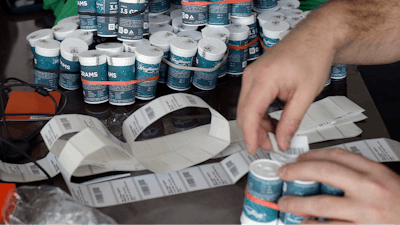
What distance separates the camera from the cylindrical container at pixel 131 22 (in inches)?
50.9

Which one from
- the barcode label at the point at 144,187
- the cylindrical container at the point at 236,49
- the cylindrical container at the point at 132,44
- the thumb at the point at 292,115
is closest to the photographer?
the thumb at the point at 292,115

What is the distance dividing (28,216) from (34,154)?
281 mm

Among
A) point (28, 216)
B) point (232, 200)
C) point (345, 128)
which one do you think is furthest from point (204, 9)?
point (28, 216)

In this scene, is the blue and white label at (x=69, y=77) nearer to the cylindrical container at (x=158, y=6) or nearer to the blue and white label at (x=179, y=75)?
the blue and white label at (x=179, y=75)

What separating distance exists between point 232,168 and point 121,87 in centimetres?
47

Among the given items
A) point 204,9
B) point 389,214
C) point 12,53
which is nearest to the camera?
point 389,214

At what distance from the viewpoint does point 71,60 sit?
128 cm

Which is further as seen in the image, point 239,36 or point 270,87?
point 239,36

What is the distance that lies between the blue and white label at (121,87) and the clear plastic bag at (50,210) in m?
0.45

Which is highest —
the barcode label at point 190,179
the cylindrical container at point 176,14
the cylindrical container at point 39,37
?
the cylindrical container at point 176,14

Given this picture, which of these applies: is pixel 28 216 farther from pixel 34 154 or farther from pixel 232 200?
pixel 232 200

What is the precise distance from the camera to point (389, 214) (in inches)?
29.2

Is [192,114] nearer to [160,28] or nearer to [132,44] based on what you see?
[132,44]

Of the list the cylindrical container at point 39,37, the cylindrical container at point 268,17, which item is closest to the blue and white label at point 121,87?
the cylindrical container at point 39,37
